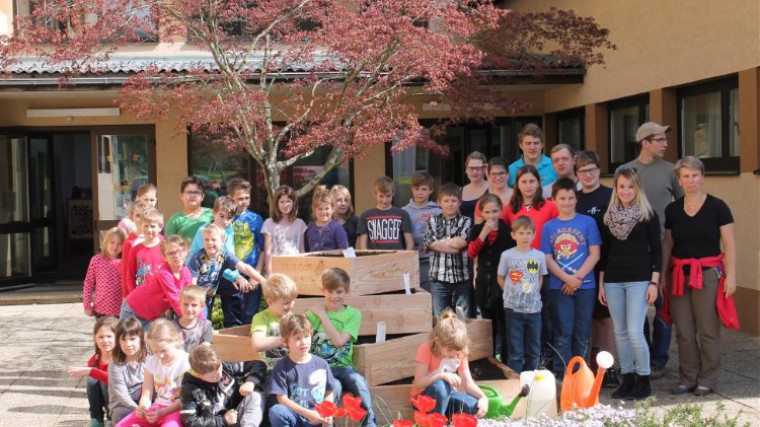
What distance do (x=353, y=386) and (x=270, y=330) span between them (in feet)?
2.41

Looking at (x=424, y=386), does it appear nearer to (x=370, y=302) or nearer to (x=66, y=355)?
(x=370, y=302)

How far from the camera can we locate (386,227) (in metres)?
7.38

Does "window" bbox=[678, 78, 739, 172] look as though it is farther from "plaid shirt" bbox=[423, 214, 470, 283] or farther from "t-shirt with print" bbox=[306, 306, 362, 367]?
"t-shirt with print" bbox=[306, 306, 362, 367]

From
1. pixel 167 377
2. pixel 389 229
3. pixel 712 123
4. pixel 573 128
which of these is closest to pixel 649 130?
pixel 389 229

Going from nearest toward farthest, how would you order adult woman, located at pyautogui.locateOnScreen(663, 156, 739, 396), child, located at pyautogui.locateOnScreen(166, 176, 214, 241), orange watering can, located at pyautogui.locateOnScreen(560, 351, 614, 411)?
orange watering can, located at pyautogui.locateOnScreen(560, 351, 614, 411) → adult woman, located at pyautogui.locateOnScreen(663, 156, 739, 396) → child, located at pyautogui.locateOnScreen(166, 176, 214, 241)

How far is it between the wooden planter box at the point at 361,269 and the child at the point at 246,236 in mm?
900

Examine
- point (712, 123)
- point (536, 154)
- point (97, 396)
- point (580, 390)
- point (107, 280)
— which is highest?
point (712, 123)

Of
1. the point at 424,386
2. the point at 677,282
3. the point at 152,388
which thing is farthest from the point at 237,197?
the point at 677,282

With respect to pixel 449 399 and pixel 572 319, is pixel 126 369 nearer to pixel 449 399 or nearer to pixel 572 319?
pixel 449 399

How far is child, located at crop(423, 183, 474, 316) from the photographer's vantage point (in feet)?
22.8

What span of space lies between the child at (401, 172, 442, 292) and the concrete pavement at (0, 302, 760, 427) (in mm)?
1876

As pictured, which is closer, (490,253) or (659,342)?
(490,253)

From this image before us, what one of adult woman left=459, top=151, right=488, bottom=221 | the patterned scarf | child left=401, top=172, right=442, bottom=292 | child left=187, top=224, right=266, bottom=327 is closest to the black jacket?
child left=187, top=224, right=266, bottom=327

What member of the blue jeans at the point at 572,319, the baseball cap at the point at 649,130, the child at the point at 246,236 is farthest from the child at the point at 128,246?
the baseball cap at the point at 649,130
